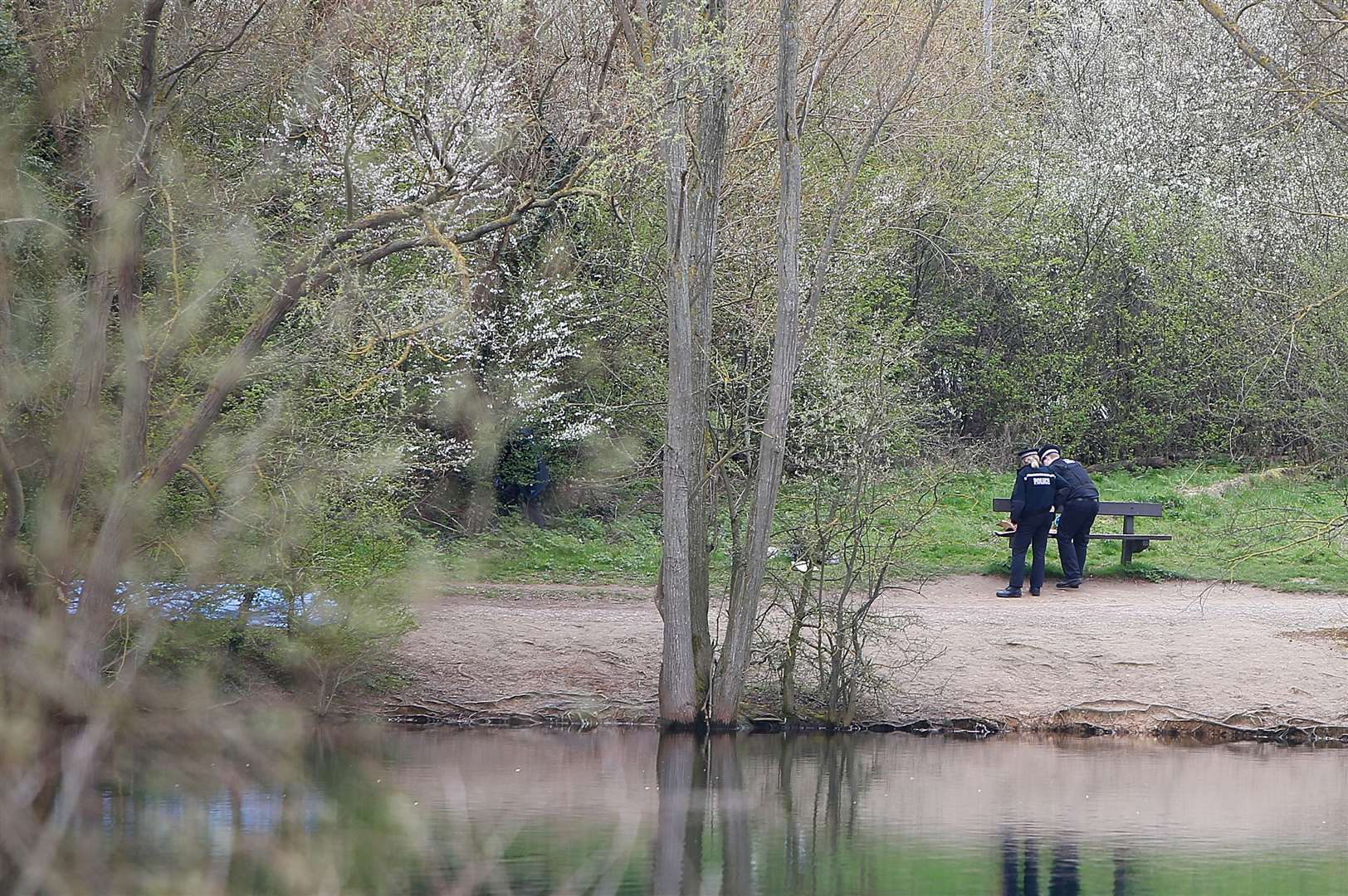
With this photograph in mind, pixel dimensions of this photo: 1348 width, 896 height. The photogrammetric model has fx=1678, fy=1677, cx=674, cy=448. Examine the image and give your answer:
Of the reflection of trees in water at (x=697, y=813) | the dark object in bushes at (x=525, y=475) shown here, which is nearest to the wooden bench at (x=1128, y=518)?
the dark object in bushes at (x=525, y=475)

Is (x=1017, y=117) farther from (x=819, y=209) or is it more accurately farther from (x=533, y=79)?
(x=533, y=79)

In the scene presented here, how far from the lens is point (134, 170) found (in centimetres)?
1412

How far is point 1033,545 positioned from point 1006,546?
3224 mm

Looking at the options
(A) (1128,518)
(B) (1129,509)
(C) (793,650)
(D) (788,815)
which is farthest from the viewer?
(A) (1128,518)

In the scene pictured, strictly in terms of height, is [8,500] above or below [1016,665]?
above

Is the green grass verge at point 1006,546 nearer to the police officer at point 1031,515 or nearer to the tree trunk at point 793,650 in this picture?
the police officer at point 1031,515

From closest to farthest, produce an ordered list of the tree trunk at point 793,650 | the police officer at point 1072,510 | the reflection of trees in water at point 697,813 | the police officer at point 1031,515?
→ the reflection of trees in water at point 697,813 → the tree trunk at point 793,650 → the police officer at point 1031,515 → the police officer at point 1072,510

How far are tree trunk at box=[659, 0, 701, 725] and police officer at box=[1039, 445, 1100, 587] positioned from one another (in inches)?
222

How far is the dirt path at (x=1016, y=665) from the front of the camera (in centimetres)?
1672

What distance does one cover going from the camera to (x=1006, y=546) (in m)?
22.9

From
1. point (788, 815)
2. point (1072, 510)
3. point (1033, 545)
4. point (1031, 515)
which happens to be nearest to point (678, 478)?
point (788, 815)

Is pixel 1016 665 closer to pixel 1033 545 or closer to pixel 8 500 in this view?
pixel 1033 545

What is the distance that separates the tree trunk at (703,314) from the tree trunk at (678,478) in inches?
4.1

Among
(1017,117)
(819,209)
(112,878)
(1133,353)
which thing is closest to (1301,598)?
(819,209)
